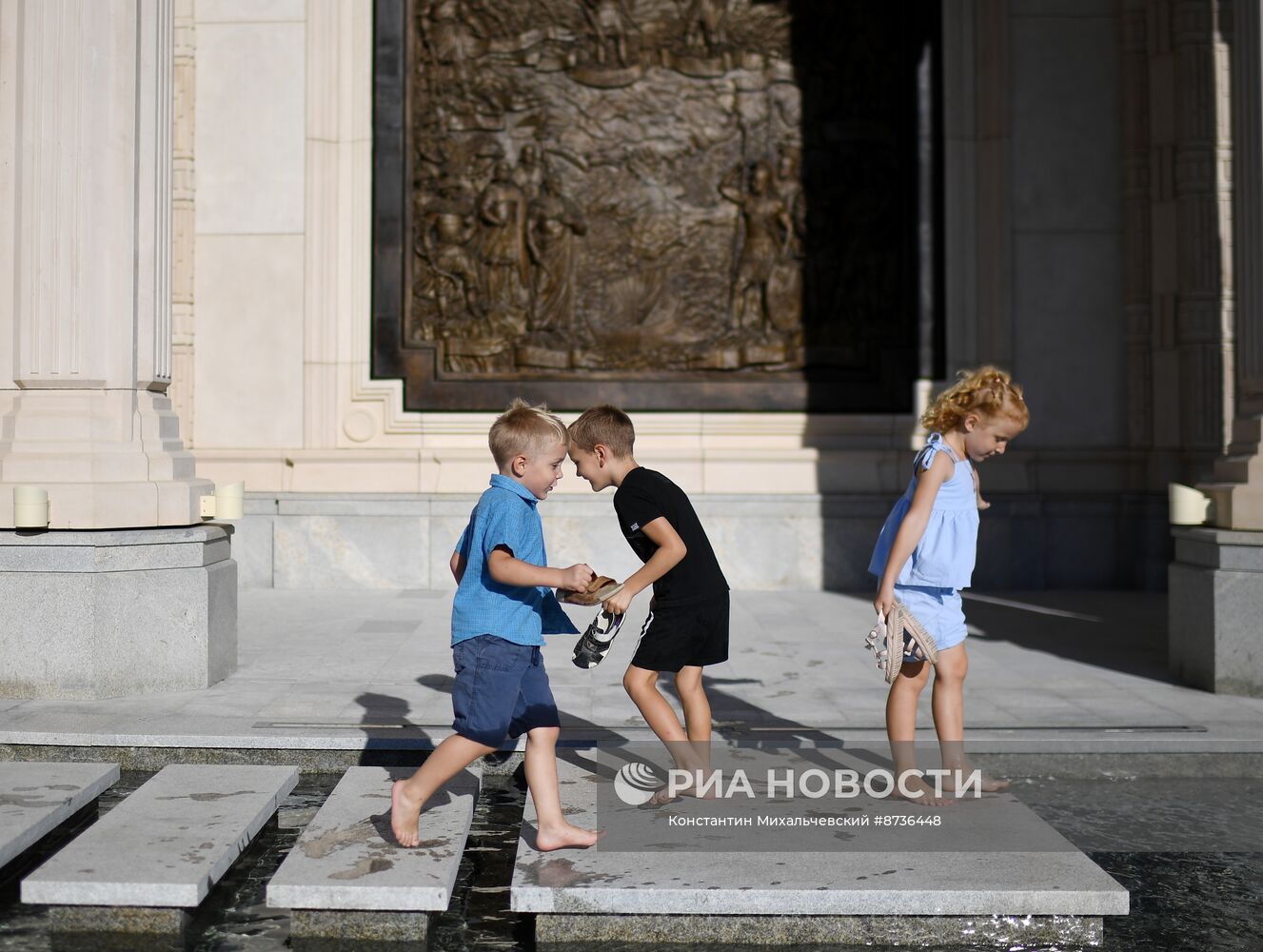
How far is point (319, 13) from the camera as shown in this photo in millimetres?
12656

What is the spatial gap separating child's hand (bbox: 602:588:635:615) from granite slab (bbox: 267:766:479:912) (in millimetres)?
892

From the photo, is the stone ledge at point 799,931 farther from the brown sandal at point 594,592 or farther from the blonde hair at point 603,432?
the blonde hair at point 603,432

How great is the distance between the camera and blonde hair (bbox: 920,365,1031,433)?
4.61m

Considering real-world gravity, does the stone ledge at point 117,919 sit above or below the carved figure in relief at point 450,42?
below

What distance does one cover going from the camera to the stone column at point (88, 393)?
6566 mm

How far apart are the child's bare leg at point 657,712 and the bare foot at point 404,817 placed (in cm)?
93

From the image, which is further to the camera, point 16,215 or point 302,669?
point 302,669

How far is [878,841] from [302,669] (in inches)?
168

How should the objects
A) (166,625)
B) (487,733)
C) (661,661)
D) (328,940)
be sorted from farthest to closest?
(166,625) < (661,661) < (487,733) < (328,940)

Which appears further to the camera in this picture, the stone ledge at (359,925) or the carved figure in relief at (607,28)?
the carved figure in relief at (607,28)

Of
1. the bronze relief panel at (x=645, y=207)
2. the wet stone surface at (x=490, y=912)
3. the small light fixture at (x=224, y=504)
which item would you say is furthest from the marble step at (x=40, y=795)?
the bronze relief panel at (x=645, y=207)

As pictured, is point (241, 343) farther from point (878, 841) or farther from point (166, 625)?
point (878, 841)

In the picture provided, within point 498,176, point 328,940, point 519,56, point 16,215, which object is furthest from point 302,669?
point 519,56

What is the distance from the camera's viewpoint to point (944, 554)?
4.59 meters
